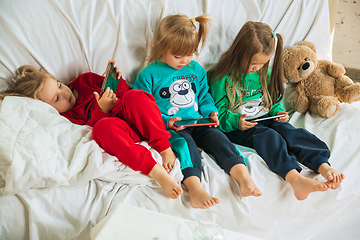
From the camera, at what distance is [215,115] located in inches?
45.8

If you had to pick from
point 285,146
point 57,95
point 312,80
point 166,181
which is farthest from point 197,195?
point 312,80

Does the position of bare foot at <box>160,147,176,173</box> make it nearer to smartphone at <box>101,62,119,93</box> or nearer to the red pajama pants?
the red pajama pants

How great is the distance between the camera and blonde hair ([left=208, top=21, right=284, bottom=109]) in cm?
115

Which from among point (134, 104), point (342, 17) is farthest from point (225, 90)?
point (342, 17)

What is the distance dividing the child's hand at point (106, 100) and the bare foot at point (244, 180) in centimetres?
52

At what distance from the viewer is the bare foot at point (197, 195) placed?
2.76 ft

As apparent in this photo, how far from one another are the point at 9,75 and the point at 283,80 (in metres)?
1.24

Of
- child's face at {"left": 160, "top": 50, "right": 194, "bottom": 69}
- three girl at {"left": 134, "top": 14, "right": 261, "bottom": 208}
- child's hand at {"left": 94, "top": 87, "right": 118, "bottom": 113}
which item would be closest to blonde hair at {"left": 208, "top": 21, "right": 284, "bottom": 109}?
three girl at {"left": 134, "top": 14, "right": 261, "bottom": 208}

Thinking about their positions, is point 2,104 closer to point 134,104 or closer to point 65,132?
point 65,132

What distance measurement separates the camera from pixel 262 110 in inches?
50.4

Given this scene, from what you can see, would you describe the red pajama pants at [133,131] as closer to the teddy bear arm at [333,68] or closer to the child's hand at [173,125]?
the child's hand at [173,125]

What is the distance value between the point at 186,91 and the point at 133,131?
13.1 inches

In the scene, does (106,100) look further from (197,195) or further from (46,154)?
(197,195)

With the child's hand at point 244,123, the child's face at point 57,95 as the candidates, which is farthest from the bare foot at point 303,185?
the child's face at point 57,95
